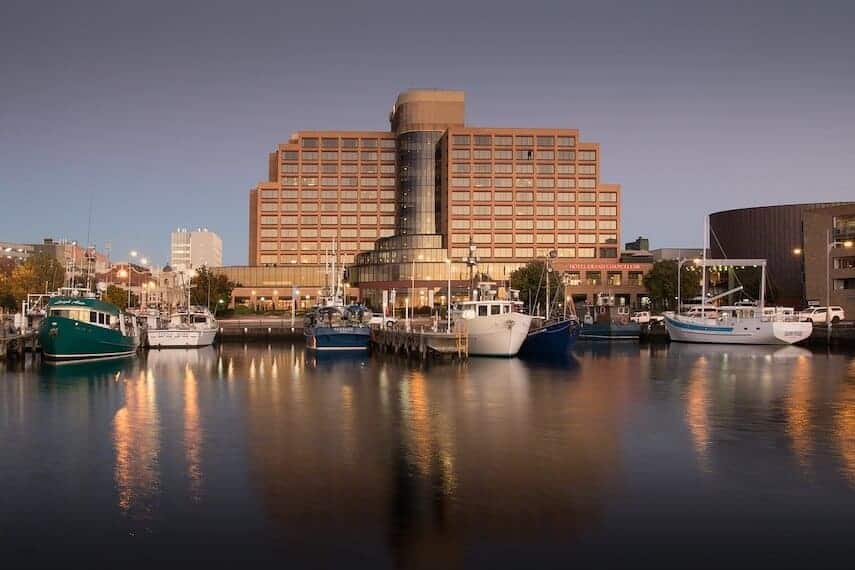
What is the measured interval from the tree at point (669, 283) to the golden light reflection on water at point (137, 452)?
111 metres

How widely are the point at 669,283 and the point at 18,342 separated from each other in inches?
4202

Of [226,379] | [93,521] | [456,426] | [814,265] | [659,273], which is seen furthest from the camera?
[659,273]

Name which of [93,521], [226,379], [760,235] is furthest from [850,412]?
[760,235]

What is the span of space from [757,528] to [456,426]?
1632 cm

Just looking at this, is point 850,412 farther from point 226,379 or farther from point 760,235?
point 760,235

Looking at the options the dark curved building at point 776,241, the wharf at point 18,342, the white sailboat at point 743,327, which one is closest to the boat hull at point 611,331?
the white sailboat at point 743,327

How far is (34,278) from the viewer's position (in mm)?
133125

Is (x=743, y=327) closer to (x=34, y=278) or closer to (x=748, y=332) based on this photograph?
(x=748, y=332)

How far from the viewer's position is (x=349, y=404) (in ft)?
140

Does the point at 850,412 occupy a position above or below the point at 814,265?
below

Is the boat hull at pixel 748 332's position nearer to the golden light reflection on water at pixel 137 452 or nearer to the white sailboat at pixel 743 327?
the white sailboat at pixel 743 327

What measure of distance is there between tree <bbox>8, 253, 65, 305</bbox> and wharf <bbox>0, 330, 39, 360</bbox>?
5055 cm

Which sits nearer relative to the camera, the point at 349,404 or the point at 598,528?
the point at 598,528

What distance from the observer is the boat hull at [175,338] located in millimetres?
88375
